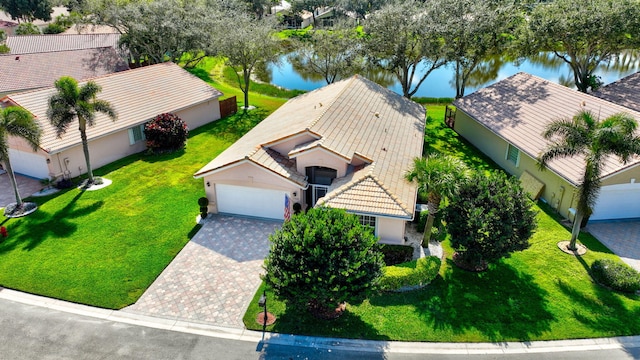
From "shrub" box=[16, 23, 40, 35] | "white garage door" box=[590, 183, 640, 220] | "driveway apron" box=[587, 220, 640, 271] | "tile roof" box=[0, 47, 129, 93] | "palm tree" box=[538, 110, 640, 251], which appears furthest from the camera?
"shrub" box=[16, 23, 40, 35]

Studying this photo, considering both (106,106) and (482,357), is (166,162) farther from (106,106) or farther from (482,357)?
(482,357)

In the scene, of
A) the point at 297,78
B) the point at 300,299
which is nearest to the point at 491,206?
the point at 300,299

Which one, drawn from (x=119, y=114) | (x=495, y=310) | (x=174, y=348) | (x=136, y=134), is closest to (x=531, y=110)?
(x=495, y=310)

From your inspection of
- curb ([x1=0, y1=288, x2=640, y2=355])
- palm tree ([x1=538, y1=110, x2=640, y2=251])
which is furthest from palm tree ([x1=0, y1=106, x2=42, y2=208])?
palm tree ([x1=538, y1=110, x2=640, y2=251])

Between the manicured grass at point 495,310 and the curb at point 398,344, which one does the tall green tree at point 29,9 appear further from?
the manicured grass at point 495,310

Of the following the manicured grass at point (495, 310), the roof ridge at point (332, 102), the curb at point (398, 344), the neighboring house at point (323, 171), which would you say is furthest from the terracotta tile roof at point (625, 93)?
the curb at point (398, 344)

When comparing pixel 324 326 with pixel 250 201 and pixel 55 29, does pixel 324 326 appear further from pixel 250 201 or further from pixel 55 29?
pixel 55 29

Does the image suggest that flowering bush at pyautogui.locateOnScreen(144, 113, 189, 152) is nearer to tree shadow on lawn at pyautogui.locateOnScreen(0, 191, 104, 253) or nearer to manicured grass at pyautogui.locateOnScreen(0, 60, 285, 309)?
Answer: manicured grass at pyautogui.locateOnScreen(0, 60, 285, 309)
